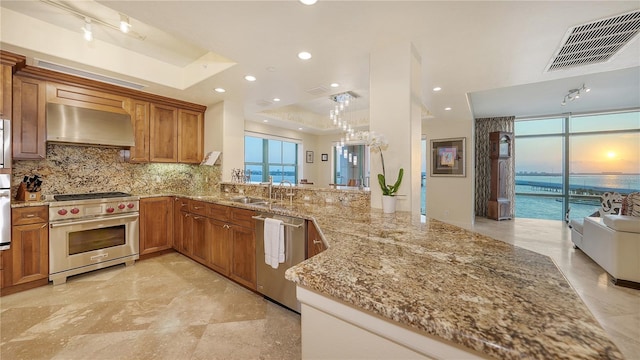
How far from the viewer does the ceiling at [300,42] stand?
178cm

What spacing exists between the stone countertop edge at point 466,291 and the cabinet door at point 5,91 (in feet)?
11.6

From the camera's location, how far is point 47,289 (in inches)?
103

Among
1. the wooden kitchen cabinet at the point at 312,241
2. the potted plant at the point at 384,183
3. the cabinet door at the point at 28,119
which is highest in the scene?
the cabinet door at the point at 28,119

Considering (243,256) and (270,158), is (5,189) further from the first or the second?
(270,158)

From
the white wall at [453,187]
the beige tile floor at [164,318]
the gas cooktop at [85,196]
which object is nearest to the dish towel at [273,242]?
the beige tile floor at [164,318]

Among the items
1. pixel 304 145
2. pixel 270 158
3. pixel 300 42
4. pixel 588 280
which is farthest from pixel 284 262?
pixel 304 145

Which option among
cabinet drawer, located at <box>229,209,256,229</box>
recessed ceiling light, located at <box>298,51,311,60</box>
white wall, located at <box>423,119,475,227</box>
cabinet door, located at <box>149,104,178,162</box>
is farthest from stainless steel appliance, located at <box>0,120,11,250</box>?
white wall, located at <box>423,119,475,227</box>

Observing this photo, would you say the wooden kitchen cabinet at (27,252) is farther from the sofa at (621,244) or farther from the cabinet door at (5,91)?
the sofa at (621,244)

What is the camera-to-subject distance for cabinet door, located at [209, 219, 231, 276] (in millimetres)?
2834

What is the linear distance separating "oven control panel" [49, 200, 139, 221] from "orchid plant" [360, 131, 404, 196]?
10.4 ft

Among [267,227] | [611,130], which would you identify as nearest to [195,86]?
[267,227]

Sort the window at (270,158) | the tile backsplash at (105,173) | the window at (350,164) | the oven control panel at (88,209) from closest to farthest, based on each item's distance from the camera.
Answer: the oven control panel at (88,209) → the tile backsplash at (105,173) → the window at (270,158) → the window at (350,164)

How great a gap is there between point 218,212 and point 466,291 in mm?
2748

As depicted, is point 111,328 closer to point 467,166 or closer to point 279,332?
point 279,332
